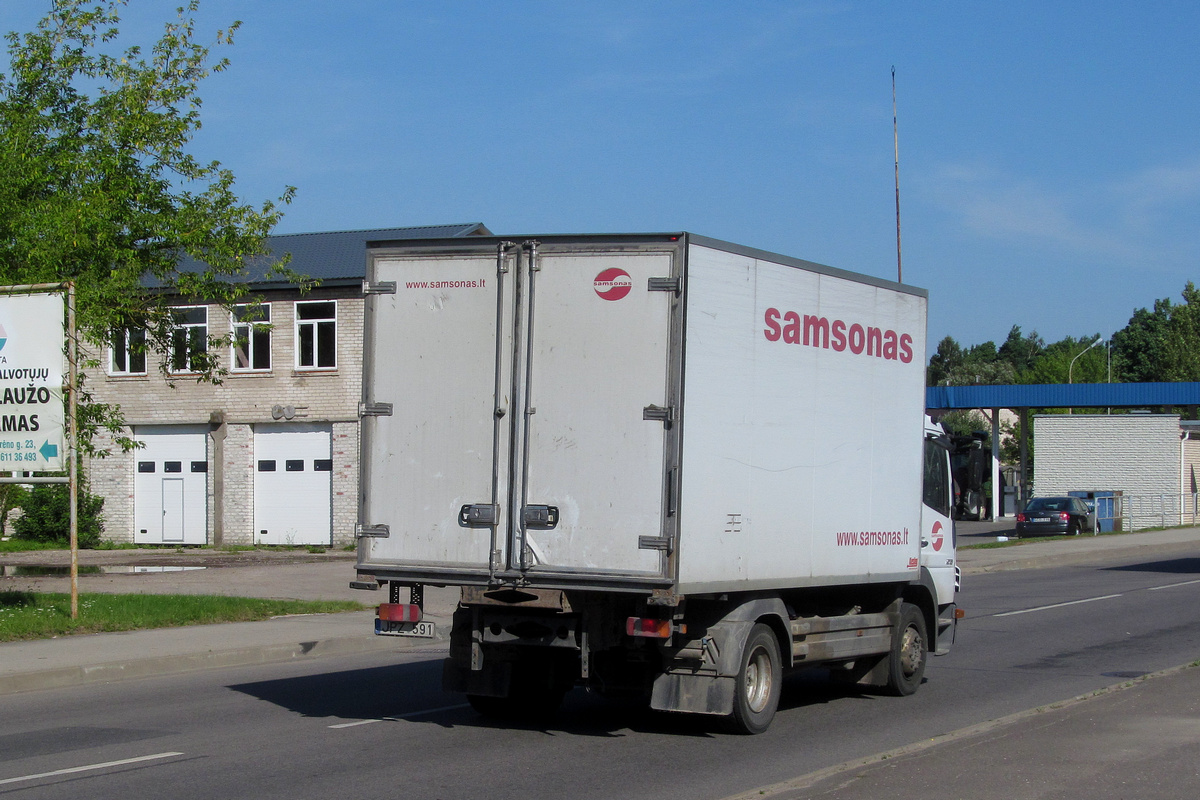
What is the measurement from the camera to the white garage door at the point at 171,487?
124 ft

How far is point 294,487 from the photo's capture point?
36750 mm

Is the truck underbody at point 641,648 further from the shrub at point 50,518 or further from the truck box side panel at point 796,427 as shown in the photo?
the shrub at point 50,518

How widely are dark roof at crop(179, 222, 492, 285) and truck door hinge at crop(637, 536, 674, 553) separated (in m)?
27.8

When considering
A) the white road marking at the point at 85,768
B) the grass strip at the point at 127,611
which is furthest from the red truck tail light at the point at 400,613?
the grass strip at the point at 127,611

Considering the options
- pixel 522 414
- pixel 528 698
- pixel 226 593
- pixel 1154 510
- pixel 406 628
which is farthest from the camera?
pixel 1154 510

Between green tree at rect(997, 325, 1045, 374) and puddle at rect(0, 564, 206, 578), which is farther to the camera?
green tree at rect(997, 325, 1045, 374)

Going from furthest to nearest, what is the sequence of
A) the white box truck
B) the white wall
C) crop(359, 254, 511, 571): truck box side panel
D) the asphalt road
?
the white wall, crop(359, 254, 511, 571): truck box side panel, the white box truck, the asphalt road

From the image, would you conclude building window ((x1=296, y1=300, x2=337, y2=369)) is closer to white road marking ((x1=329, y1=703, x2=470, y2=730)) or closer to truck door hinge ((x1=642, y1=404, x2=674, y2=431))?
white road marking ((x1=329, y1=703, x2=470, y2=730))

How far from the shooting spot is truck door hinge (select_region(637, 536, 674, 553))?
27.8ft

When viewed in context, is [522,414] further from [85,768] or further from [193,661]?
[193,661]

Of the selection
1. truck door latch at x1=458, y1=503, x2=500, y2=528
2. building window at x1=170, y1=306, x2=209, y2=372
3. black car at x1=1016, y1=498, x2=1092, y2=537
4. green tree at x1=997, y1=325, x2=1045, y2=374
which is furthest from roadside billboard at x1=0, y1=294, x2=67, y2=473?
green tree at x1=997, y1=325, x2=1045, y2=374

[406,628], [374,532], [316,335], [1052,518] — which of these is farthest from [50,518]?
[374,532]

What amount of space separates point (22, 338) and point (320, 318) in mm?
20822

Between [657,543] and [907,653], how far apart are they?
4.01 m
